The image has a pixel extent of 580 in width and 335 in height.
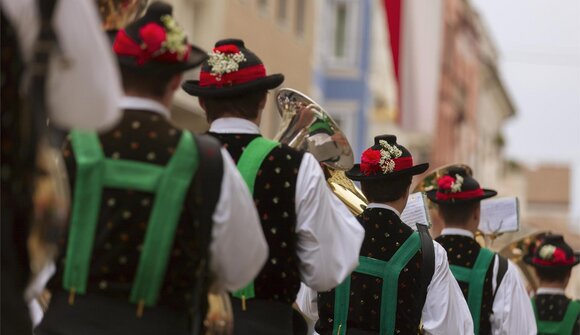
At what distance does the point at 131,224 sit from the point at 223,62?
1369mm

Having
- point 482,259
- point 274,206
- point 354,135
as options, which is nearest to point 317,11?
point 354,135

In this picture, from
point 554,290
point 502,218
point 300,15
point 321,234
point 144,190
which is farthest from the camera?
point 300,15

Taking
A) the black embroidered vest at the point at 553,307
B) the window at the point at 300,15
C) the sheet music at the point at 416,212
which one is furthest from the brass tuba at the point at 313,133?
the window at the point at 300,15

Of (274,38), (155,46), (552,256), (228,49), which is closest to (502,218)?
(552,256)

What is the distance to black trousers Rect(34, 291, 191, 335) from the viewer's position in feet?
15.6

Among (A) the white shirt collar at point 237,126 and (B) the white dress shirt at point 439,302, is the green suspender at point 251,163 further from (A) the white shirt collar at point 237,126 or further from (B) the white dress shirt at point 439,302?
(B) the white dress shirt at point 439,302

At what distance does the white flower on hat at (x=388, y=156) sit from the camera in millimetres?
7340

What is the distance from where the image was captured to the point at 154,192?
470 centimetres

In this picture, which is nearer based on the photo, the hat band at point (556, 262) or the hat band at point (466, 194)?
the hat band at point (466, 194)

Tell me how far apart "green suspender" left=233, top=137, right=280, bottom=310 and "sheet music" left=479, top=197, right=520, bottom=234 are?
467cm

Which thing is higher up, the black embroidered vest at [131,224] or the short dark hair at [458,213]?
the black embroidered vest at [131,224]

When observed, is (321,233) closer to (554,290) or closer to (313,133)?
(313,133)

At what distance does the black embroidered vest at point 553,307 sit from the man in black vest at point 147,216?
20.8 ft

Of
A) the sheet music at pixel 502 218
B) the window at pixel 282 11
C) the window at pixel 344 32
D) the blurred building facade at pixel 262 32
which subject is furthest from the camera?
the window at pixel 344 32
